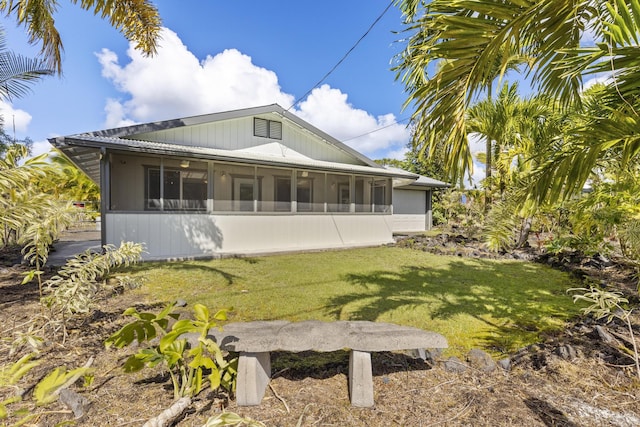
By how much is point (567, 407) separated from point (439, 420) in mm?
950

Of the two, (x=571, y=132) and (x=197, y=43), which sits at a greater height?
(x=197, y=43)

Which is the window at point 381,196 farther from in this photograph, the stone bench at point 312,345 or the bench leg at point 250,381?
the bench leg at point 250,381

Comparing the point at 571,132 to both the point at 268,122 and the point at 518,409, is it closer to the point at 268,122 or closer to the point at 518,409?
the point at 518,409

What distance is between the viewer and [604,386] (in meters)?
2.35

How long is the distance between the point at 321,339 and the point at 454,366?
1.34 meters

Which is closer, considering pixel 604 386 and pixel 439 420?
pixel 439 420

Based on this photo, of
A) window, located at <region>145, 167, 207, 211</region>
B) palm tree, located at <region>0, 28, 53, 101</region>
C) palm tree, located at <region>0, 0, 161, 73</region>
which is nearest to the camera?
palm tree, located at <region>0, 0, 161, 73</region>

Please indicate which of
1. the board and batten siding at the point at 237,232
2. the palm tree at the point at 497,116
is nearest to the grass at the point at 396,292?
the board and batten siding at the point at 237,232

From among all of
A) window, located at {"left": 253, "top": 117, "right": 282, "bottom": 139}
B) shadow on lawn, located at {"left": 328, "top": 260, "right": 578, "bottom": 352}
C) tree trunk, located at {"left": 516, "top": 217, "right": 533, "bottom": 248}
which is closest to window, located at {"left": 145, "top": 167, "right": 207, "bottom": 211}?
window, located at {"left": 253, "top": 117, "right": 282, "bottom": 139}

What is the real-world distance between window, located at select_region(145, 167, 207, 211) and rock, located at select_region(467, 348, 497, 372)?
815cm

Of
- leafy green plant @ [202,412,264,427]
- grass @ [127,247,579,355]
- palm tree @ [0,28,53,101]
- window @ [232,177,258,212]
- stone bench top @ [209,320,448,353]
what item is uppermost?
palm tree @ [0,28,53,101]

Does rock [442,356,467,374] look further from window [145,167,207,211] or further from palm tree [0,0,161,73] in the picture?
palm tree [0,0,161,73]

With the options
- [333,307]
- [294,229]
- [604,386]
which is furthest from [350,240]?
[604,386]

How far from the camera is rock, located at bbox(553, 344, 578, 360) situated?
9.05ft
